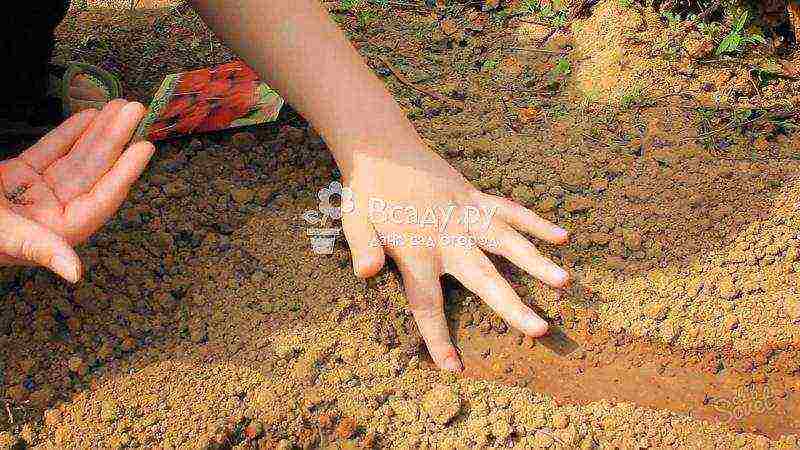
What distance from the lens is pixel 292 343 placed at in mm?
1483

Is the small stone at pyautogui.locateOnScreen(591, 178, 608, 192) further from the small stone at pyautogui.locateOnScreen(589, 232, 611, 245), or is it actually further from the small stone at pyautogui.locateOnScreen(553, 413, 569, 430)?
the small stone at pyautogui.locateOnScreen(553, 413, 569, 430)

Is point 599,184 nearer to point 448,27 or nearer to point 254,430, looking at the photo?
point 448,27

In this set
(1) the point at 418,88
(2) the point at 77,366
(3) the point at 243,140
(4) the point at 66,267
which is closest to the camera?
(4) the point at 66,267

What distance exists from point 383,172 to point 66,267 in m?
0.61

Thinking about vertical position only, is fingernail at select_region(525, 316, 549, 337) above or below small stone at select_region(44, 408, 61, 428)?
above

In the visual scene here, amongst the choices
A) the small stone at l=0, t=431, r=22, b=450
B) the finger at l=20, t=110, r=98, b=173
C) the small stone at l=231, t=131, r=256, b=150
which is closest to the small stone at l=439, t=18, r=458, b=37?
the small stone at l=231, t=131, r=256, b=150

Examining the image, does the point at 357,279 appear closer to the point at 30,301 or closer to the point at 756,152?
the point at 30,301

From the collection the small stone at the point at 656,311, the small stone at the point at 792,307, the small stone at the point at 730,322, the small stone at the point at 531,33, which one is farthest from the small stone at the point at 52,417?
the small stone at the point at 531,33

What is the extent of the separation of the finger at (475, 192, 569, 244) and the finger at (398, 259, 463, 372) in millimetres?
188

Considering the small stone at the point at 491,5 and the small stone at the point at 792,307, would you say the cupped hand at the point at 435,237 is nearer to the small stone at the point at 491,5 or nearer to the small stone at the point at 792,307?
the small stone at the point at 792,307

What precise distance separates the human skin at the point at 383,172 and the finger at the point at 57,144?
1.00 ft

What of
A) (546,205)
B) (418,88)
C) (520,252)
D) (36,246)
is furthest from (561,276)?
(36,246)

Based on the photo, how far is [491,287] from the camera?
1.48 m

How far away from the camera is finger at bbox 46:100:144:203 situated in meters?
1.40
